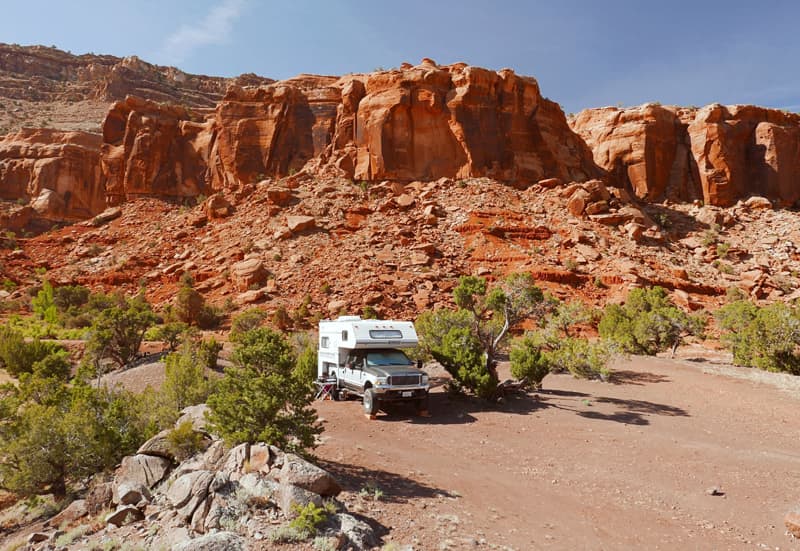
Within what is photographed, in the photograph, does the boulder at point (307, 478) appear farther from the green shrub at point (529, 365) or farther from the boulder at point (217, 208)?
the boulder at point (217, 208)

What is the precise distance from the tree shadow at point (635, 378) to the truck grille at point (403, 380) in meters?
9.36

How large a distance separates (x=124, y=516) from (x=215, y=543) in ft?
7.28

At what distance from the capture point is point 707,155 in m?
46.6

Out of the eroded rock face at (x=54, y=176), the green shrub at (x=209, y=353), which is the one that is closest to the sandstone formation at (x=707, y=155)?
the green shrub at (x=209, y=353)

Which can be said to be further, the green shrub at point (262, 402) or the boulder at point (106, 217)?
the boulder at point (106, 217)

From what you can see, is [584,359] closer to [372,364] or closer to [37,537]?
[372,364]

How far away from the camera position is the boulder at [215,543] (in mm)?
5184

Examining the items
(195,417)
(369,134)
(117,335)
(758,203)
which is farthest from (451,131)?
(195,417)

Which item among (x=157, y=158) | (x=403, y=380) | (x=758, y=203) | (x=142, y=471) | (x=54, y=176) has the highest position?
(x=157, y=158)

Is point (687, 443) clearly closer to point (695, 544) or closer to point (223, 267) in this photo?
point (695, 544)

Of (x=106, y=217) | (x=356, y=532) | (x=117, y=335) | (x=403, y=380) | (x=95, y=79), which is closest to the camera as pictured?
(x=356, y=532)

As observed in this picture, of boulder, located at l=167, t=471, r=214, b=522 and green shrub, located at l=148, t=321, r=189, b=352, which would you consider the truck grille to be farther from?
green shrub, located at l=148, t=321, r=189, b=352

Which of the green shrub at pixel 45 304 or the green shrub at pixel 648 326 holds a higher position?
the green shrub at pixel 648 326

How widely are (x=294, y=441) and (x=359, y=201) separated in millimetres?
32996
